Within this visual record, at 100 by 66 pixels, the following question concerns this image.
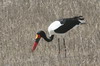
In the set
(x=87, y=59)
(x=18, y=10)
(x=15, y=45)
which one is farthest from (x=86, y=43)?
(x=18, y=10)

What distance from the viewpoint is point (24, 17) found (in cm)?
1154

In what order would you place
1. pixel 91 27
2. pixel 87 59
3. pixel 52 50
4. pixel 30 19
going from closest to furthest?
pixel 87 59, pixel 52 50, pixel 91 27, pixel 30 19

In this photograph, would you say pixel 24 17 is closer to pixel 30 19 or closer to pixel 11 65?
pixel 30 19

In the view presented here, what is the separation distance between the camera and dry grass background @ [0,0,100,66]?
866cm

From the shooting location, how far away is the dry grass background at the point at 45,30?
8664mm

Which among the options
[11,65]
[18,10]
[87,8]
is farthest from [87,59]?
[18,10]

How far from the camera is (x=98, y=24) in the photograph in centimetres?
1017

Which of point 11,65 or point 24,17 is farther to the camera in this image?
point 24,17

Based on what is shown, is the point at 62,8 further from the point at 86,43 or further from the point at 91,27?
the point at 86,43

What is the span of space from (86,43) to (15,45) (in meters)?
1.91

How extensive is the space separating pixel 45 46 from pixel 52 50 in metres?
→ 0.31

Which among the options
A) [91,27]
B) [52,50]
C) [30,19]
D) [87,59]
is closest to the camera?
[87,59]

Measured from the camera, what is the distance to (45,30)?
10469 mm

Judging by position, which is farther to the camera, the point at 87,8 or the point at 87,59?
the point at 87,8
